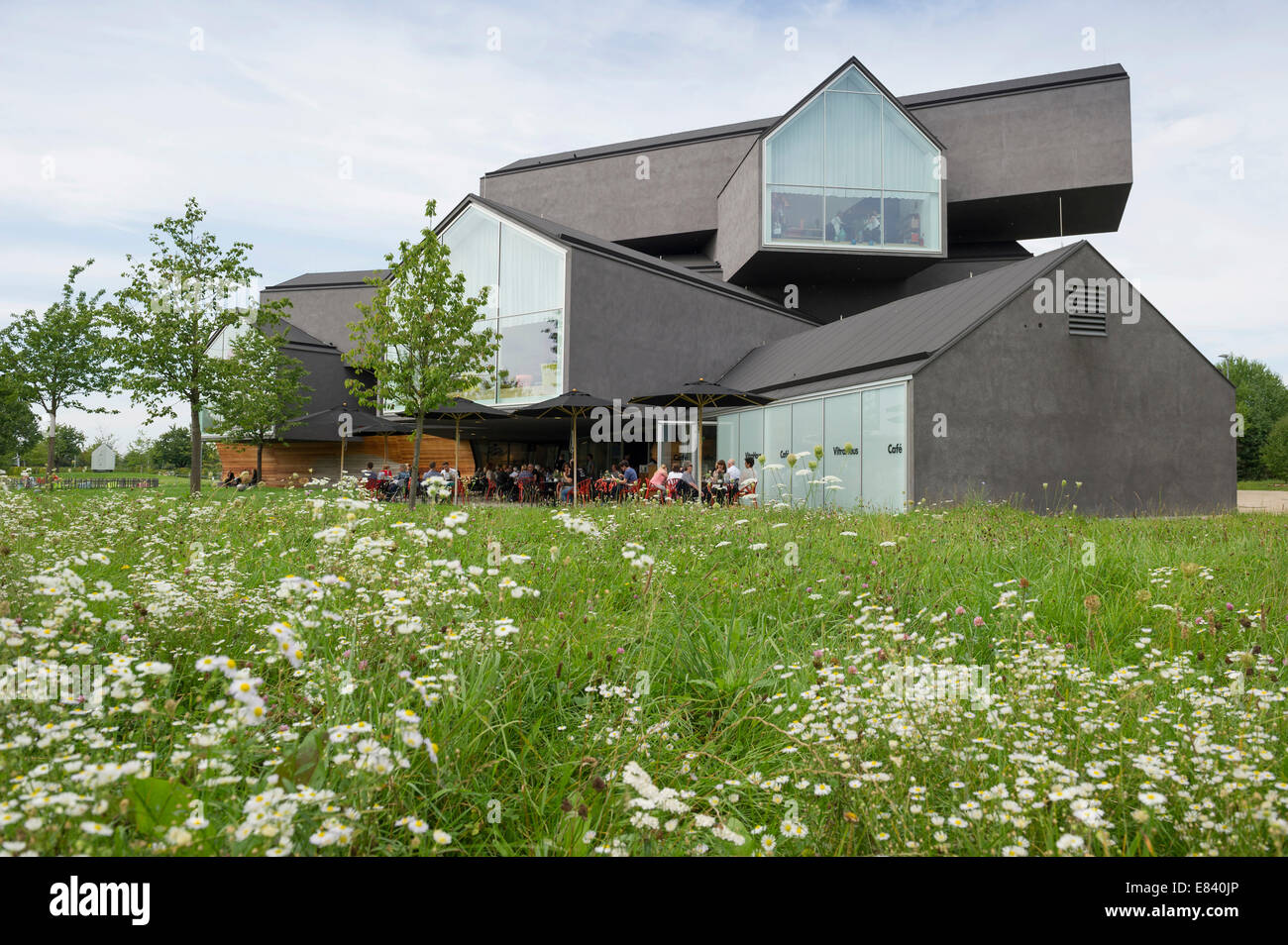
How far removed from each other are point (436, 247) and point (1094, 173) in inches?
1121

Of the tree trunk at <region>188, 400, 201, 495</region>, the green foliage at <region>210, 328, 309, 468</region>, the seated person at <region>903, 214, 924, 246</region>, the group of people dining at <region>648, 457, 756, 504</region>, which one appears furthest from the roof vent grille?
the green foliage at <region>210, 328, 309, 468</region>

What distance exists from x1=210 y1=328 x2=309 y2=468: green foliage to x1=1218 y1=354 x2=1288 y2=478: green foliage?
53.1 m

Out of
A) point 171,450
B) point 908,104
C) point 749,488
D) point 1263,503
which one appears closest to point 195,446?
point 749,488

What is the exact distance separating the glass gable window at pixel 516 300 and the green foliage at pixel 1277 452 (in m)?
43.9

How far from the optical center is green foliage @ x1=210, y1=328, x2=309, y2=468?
93.9 feet

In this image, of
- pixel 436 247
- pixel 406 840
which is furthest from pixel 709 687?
Answer: pixel 436 247

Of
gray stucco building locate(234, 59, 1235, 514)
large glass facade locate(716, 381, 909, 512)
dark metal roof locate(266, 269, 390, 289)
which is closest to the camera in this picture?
large glass facade locate(716, 381, 909, 512)

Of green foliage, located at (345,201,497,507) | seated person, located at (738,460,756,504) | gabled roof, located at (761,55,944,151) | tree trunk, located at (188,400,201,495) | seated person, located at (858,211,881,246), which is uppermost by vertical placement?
gabled roof, located at (761,55,944,151)

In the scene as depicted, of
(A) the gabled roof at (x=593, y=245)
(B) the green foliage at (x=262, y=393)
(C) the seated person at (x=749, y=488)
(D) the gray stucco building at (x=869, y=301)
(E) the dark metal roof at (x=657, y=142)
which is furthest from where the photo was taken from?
(E) the dark metal roof at (x=657, y=142)

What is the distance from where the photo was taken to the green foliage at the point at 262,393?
28.6 m

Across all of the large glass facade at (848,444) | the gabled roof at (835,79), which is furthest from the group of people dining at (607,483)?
the gabled roof at (835,79)

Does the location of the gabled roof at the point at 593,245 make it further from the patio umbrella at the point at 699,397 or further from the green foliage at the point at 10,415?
the green foliage at the point at 10,415

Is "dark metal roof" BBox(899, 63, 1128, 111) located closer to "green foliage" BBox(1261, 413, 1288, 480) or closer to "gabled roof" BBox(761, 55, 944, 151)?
"gabled roof" BBox(761, 55, 944, 151)

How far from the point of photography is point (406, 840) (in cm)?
208
